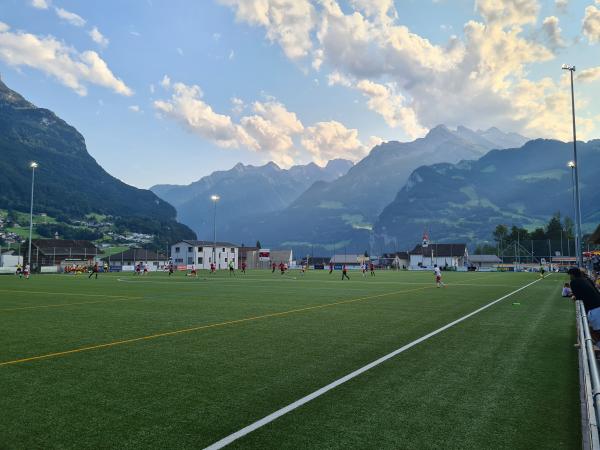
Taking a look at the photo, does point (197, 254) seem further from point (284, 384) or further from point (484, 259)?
point (284, 384)

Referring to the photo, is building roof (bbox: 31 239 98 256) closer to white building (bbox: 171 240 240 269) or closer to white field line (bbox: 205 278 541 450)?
white building (bbox: 171 240 240 269)

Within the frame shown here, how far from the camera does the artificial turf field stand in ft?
16.6

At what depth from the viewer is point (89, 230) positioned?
643 feet

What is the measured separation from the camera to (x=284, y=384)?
7.07 m

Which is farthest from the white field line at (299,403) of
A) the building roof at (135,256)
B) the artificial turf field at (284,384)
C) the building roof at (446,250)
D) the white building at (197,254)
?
the building roof at (446,250)

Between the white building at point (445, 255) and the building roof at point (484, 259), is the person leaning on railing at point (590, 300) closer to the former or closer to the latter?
the white building at point (445, 255)

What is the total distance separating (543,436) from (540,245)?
137 m

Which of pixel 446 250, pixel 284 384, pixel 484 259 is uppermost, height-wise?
pixel 446 250

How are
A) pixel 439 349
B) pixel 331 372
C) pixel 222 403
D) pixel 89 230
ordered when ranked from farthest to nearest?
pixel 89 230 → pixel 439 349 → pixel 331 372 → pixel 222 403

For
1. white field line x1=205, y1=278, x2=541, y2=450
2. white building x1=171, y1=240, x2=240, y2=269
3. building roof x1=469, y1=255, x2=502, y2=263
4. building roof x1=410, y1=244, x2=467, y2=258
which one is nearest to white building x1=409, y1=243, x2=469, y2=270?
building roof x1=410, y1=244, x2=467, y2=258

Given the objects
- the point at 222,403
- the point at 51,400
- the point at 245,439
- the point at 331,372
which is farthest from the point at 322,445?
the point at 51,400

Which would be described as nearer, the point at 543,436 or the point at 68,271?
the point at 543,436

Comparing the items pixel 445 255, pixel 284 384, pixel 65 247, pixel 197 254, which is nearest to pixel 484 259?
pixel 445 255

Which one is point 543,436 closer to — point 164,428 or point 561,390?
point 561,390
